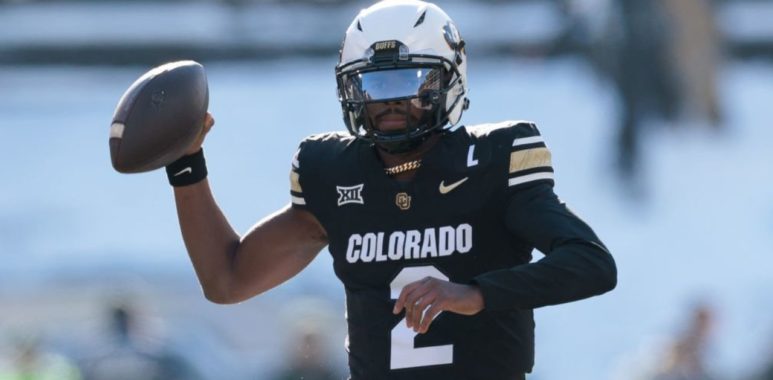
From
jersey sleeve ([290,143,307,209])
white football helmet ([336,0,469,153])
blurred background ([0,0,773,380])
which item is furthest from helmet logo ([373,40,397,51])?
blurred background ([0,0,773,380])

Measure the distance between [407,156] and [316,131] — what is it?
8218 mm

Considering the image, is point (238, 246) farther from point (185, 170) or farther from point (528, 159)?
point (528, 159)

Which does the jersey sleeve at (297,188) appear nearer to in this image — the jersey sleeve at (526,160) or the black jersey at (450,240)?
the black jersey at (450,240)

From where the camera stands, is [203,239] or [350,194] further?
[203,239]

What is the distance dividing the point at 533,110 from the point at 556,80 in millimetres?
386

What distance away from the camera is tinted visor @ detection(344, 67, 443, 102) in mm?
3857

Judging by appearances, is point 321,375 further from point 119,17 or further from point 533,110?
point 119,17

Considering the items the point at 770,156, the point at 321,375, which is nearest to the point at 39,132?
the point at 770,156

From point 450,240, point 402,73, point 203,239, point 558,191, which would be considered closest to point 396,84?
point 402,73

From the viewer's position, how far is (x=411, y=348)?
3752mm

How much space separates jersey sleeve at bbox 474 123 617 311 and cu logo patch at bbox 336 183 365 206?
36 centimetres

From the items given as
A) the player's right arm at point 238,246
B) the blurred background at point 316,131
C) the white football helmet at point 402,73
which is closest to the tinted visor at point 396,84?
the white football helmet at point 402,73

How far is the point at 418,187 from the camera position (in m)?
3.83

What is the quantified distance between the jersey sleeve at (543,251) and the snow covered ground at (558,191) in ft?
18.3
